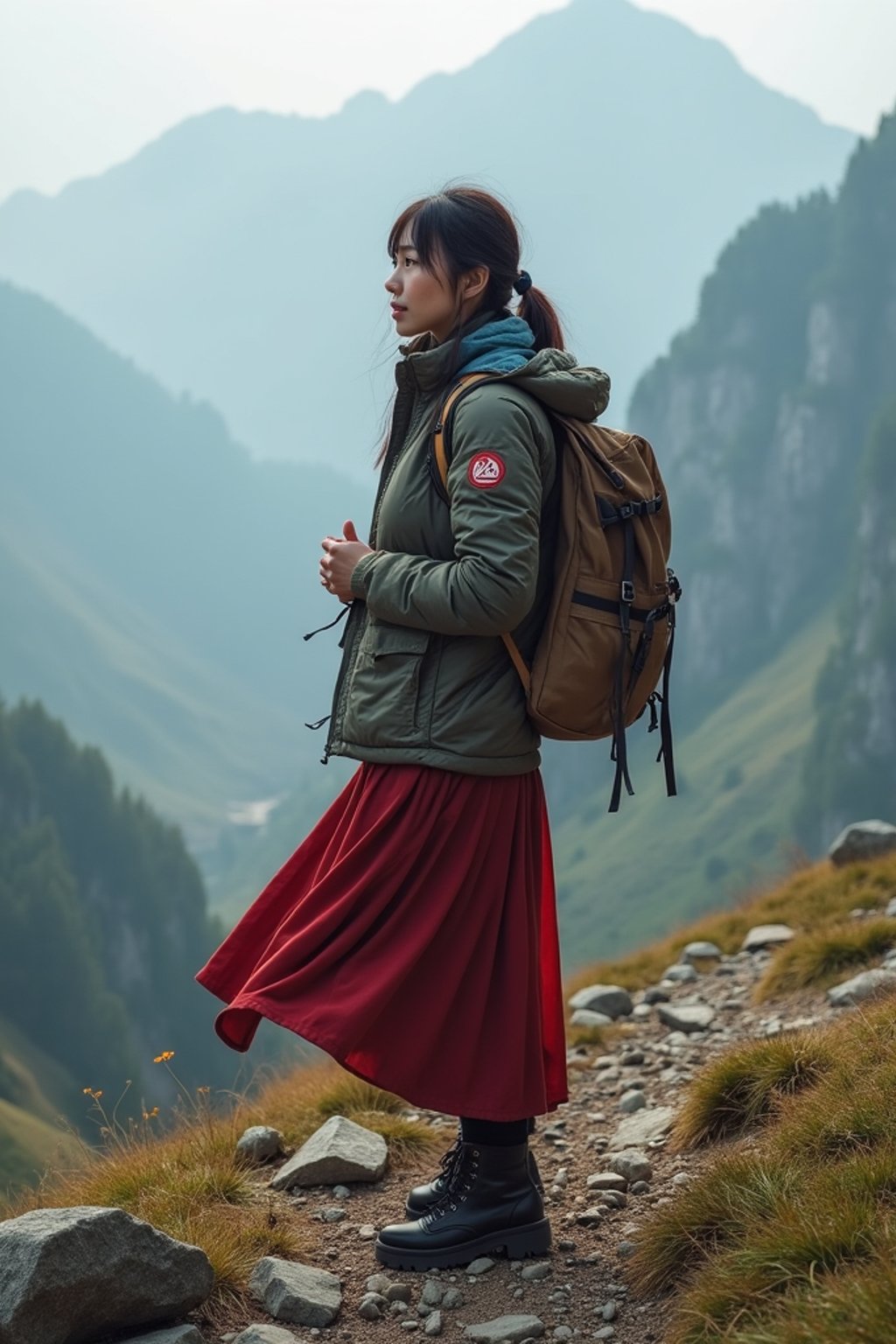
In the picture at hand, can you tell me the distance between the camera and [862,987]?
25.9 ft

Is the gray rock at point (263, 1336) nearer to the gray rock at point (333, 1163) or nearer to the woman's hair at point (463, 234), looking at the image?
the gray rock at point (333, 1163)

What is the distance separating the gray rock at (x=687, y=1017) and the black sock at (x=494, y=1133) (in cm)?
419

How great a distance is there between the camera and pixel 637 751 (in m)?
187

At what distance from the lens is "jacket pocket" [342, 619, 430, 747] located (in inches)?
183

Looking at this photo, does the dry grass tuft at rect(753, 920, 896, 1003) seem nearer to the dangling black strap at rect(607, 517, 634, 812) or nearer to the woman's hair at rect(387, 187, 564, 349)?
the dangling black strap at rect(607, 517, 634, 812)

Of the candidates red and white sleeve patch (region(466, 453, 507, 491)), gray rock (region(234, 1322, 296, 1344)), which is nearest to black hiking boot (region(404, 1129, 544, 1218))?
gray rock (region(234, 1322, 296, 1344))

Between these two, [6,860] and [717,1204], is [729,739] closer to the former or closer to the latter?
[6,860]

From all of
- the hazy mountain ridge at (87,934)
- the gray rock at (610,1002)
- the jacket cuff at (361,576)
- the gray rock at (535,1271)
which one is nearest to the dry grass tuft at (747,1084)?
the gray rock at (535,1271)

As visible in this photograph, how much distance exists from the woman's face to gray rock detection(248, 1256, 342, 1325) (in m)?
3.27

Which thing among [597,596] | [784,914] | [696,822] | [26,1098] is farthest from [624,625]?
[696,822]

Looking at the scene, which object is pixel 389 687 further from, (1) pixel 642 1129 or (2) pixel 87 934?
(2) pixel 87 934

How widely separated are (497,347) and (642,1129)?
3812mm

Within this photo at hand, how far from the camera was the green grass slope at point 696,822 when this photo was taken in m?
152

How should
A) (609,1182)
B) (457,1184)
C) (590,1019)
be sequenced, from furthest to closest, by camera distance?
(590,1019)
(609,1182)
(457,1184)
